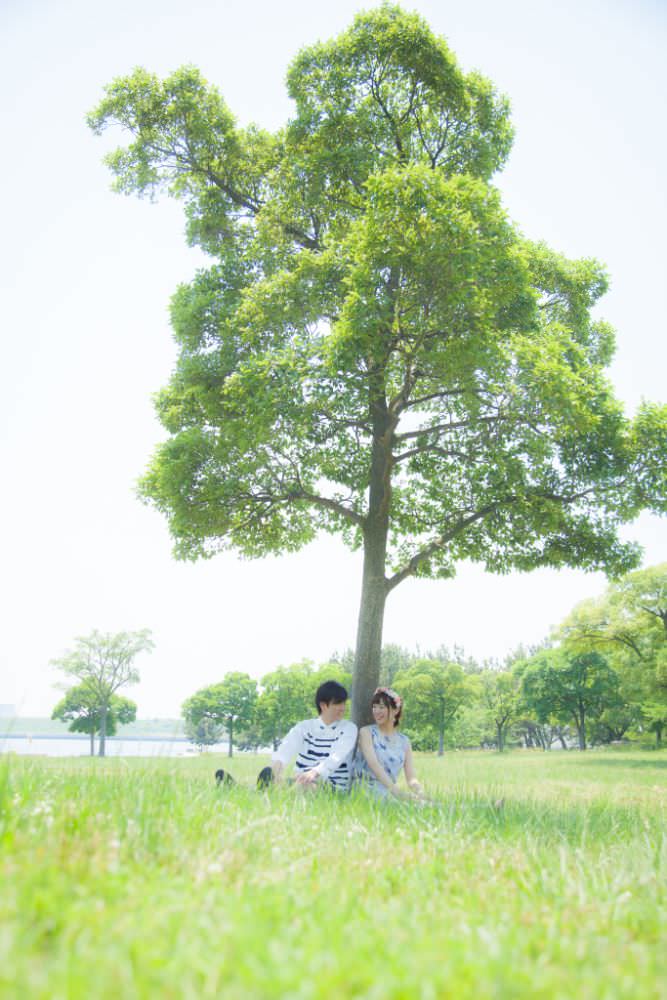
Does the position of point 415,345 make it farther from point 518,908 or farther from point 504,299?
point 518,908

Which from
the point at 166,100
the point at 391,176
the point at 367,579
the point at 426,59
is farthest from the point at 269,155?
the point at 367,579

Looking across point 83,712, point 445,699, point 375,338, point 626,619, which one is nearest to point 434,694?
point 445,699

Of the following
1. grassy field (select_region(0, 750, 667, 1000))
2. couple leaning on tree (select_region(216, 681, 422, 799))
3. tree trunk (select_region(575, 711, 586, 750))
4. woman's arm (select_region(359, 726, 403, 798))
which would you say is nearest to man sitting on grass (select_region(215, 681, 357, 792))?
couple leaning on tree (select_region(216, 681, 422, 799))

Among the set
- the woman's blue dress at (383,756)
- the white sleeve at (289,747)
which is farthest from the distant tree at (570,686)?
the white sleeve at (289,747)

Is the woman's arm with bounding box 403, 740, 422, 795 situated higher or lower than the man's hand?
lower

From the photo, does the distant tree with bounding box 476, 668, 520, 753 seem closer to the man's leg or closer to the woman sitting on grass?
the woman sitting on grass

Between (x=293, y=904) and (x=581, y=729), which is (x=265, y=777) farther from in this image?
(x=581, y=729)

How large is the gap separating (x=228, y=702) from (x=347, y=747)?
5762 centimetres

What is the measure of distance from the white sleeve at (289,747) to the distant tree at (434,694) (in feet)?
173

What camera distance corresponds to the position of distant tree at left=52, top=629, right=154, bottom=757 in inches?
1945

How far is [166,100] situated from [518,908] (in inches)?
605

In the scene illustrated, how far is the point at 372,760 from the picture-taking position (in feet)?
24.7

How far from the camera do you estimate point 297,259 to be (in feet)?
40.2

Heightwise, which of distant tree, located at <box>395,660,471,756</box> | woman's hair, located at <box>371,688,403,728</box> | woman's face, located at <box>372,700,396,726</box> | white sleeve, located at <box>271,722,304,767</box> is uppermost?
woman's hair, located at <box>371,688,403,728</box>
